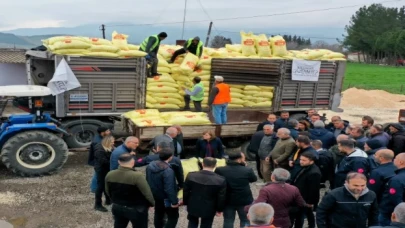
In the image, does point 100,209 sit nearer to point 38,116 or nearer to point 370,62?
point 38,116

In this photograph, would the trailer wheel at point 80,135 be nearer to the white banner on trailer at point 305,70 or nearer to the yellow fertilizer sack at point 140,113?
the yellow fertilizer sack at point 140,113

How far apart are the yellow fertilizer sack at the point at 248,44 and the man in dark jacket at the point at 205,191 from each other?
661 centimetres

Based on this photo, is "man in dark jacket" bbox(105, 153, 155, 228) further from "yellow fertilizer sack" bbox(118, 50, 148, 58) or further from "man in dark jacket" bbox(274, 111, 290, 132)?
"yellow fertilizer sack" bbox(118, 50, 148, 58)

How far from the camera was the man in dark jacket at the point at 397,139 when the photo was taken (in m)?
6.97

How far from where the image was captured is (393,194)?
4492 mm

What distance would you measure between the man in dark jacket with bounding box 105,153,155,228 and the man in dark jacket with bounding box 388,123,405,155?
4384 mm

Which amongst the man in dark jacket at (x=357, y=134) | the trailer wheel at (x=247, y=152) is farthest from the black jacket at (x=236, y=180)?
the trailer wheel at (x=247, y=152)

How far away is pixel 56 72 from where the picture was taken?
884cm

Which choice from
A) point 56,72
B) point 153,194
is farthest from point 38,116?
point 153,194

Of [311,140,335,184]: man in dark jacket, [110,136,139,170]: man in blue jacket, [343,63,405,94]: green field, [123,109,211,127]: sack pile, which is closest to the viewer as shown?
[110,136,139,170]: man in blue jacket

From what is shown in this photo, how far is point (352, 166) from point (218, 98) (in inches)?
180

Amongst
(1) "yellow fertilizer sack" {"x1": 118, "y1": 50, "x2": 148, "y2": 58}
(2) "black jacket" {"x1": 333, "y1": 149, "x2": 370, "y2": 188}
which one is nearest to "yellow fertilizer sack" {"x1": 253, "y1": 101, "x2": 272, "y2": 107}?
(1) "yellow fertilizer sack" {"x1": 118, "y1": 50, "x2": 148, "y2": 58}

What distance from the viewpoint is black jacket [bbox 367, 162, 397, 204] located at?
4.87 m

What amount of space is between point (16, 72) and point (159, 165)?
7910 mm
